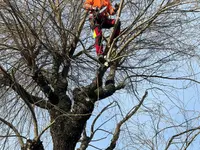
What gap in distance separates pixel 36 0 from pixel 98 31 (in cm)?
81

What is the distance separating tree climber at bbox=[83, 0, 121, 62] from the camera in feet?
15.4

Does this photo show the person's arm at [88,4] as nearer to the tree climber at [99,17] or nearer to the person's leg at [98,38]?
the tree climber at [99,17]

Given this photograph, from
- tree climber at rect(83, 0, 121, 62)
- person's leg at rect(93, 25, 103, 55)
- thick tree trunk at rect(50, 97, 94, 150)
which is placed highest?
tree climber at rect(83, 0, 121, 62)

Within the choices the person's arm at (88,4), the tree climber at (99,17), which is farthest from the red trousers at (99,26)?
the person's arm at (88,4)

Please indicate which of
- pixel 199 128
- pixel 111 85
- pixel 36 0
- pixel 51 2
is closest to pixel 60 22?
pixel 51 2

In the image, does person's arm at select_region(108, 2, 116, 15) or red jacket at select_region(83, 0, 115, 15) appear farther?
person's arm at select_region(108, 2, 116, 15)

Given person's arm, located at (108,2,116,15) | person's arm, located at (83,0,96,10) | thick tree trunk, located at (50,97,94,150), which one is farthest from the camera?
person's arm, located at (108,2,116,15)

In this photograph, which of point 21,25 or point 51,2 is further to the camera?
point 51,2

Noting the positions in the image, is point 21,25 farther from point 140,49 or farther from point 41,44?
point 140,49

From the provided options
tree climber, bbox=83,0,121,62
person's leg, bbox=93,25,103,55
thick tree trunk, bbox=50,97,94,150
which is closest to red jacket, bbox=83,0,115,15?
tree climber, bbox=83,0,121,62

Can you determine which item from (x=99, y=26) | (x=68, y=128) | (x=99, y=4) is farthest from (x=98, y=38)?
(x=68, y=128)

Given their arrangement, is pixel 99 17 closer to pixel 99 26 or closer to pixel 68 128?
pixel 99 26

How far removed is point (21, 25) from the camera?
405 cm

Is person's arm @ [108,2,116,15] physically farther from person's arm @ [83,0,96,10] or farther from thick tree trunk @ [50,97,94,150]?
thick tree trunk @ [50,97,94,150]
